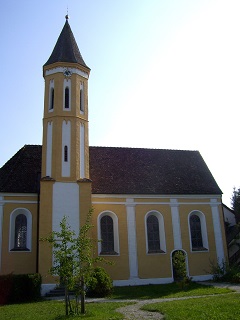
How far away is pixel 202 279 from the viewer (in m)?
28.3

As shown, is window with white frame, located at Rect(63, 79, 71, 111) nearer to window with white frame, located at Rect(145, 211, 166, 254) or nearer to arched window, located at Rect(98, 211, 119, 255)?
arched window, located at Rect(98, 211, 119, 255)

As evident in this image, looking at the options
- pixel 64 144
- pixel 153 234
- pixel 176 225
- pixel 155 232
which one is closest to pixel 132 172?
pixel 155 232

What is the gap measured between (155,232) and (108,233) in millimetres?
3981

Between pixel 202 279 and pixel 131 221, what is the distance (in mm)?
7387

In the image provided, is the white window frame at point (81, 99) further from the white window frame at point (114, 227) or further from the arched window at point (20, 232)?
the arched window at point (20, 232)

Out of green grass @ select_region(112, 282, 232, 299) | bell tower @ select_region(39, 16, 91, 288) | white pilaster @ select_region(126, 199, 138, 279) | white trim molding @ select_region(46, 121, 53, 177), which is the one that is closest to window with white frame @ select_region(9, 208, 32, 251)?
bell tower @ select_region(39, 16, 91, 288)

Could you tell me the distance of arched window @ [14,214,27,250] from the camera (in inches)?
1012

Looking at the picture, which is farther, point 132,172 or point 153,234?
point 132,172

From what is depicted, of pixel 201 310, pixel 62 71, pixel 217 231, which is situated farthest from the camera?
pixel 217 231

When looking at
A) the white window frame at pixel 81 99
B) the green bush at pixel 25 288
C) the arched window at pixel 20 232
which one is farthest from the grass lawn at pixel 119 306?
the white window frame at pixel 81 99

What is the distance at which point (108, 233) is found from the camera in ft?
91.1

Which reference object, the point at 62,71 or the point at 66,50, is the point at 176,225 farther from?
the point at 66,50

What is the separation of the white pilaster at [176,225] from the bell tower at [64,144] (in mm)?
7731

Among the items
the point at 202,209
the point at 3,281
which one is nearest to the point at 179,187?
the point at 202,209
